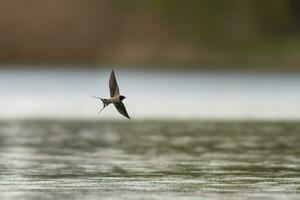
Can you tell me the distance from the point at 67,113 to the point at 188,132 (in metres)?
8.91

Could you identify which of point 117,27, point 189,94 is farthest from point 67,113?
point 117,27

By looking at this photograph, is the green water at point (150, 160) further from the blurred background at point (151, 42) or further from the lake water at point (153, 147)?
the blurred background at point (151, 42)

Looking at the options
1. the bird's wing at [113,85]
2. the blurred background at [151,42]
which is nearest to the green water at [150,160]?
the bird's wing at [113,85]

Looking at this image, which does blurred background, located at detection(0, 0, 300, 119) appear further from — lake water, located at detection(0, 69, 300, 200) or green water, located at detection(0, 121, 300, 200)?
green water, located at detection(0, 121, 300, 200)

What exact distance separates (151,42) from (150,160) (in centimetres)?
5436

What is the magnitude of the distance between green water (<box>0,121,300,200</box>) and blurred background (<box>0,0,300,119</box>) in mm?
34385

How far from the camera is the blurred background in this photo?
8038 cm

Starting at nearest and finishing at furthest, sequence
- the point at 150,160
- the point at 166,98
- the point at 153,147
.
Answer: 1. the point at 150,160
2. the point at 153,147
3. the point at 166,98

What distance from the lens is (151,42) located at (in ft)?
260

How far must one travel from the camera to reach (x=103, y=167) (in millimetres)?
23641

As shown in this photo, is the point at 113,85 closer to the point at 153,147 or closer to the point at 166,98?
the point at 153,147

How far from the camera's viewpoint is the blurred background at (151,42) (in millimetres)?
80375

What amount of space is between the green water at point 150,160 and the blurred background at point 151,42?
34.4 metres

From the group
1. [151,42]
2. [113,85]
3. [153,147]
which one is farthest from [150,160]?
[151,42]
